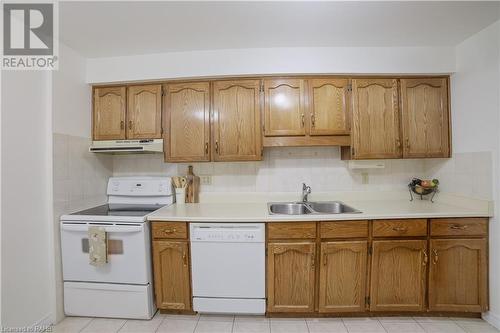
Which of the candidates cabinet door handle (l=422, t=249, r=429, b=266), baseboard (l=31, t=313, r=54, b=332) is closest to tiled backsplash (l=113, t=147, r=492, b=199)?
cabinet door handle (l=422, t=249, r=429, b=266)

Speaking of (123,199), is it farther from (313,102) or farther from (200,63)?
(313,102)

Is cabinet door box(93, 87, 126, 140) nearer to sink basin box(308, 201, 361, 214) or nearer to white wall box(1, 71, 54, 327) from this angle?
white wall box(1, 71, 54, 327)

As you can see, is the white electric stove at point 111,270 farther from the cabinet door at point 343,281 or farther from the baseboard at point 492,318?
the baseboard at point 492,318

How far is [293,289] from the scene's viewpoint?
1.83 meters

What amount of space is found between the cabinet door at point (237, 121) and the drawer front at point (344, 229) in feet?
2.71

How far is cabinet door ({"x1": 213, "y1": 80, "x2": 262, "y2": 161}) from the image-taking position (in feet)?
7.07

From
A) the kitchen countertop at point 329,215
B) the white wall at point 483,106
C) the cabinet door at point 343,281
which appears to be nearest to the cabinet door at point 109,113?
the kitchen countertop at point 329,215

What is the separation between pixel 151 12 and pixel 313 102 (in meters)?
1.44

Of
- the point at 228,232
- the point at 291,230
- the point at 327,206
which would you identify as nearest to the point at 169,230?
the point at 228,232

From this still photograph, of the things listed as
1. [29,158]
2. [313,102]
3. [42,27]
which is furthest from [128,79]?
[313,102]

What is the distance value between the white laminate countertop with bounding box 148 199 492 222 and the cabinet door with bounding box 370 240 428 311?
30 cm

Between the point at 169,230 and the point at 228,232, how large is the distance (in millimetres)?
481

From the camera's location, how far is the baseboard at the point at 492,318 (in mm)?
1755

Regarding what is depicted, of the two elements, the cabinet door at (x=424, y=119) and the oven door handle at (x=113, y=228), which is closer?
the oven door handle at (x=113, y=228)
